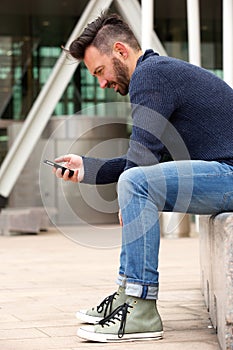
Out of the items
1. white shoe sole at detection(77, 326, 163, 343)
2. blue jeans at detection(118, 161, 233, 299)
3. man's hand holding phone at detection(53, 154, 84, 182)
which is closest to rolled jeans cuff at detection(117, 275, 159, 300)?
blue jeans at detection(118, 161, 233, 299)

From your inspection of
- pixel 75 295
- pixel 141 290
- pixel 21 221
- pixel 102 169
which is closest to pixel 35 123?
pixel 21 221

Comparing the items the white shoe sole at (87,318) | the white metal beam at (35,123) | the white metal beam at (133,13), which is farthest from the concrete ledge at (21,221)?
the white shoe sole at (87,318)

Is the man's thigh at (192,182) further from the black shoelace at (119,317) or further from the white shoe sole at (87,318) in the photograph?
the white shoe sole at (87,318)

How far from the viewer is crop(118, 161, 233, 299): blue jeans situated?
11.7 feet

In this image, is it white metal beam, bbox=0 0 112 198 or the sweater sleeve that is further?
white metal beam, bbox=0 0 112 198

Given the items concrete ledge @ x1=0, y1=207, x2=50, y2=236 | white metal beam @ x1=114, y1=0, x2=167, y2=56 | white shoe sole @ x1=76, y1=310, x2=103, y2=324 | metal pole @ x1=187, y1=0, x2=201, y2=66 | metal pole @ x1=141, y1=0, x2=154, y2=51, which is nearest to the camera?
white shoe sole @ x1=76, y1=310, x2=103, y2=324

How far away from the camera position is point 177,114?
3637 millimetres

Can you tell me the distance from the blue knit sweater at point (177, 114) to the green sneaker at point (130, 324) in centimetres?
63

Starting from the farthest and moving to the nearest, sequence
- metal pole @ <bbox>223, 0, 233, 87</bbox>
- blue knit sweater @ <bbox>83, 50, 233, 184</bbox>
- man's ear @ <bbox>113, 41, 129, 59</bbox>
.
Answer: metal pole @ <bbox>223, 0, 233, 87</bbox>, man's ear @ <bbox>113, 41, 129, 59</bbox>, blue knit sweater @ <bbox>83, 50, 233, 184</bbox>

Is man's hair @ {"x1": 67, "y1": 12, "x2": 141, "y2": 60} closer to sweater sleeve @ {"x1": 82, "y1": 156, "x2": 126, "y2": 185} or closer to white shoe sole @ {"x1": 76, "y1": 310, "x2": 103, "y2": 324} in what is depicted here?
sweater sleeve @ {"x1": 82, "y1": 156, "x2": 126, "y2": 185}

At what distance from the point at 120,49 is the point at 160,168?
2.12ft

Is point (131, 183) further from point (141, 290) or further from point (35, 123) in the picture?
point (35, 123)

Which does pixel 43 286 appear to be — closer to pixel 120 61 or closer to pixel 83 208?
pixel 83 208

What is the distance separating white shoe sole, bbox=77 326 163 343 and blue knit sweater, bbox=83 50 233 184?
76 centimetres
